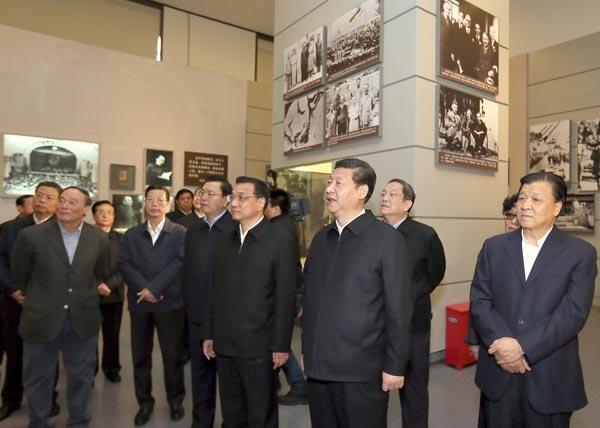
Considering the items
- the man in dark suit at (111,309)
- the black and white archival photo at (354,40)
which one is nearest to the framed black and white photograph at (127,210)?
the man in dark suit at (111,309)

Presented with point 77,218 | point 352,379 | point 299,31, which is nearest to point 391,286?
point 352,379

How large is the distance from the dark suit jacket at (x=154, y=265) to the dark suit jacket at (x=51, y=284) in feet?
1.05

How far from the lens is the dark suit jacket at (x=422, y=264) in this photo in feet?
9.71

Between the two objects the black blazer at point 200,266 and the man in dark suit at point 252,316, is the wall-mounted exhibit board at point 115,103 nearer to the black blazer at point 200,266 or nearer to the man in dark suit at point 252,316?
the black blazer at point 200,266

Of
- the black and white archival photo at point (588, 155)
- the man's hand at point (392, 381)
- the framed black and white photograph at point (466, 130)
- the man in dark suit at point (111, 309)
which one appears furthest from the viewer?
the black and white archival photo at point (588, 155)

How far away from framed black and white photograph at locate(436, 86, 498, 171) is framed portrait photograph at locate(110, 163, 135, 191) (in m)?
5.70

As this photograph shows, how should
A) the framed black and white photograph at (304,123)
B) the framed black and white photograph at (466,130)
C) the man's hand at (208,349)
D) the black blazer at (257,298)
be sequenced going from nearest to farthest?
the black blazer at (257,298) → the man's hand at (208,349) → the framed black and white photograph at (466,130) → the framed black and white photograph at (304,123)

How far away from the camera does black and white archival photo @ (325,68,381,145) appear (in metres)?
4.79

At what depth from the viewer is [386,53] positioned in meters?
4.74

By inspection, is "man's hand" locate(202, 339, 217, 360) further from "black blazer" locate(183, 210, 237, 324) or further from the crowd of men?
"black blazer" locate(183, 210, 237, 324)

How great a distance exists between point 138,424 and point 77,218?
152 cm

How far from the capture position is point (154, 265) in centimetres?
332

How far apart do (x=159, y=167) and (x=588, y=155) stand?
25.8ft

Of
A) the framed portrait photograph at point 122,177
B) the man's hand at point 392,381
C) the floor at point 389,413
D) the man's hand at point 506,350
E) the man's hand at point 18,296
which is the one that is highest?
the framed portrait photograph at point 122,177
